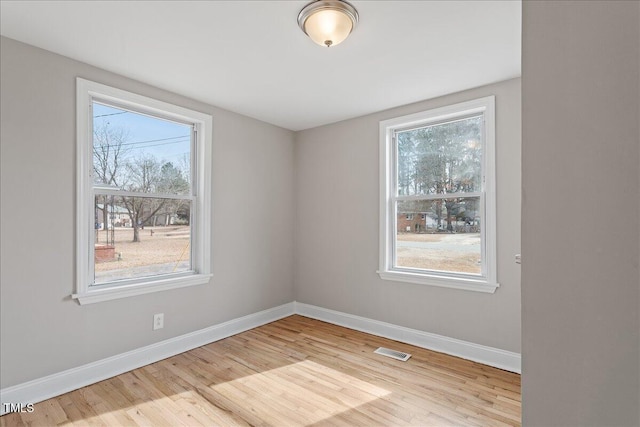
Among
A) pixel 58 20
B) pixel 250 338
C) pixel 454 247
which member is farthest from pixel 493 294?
pixel 58 20

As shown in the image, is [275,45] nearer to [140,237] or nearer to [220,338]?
[140,237]

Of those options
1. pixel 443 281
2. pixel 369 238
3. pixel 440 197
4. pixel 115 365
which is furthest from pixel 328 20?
pixel 115 365

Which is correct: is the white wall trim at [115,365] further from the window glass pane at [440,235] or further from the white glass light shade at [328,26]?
the white glass light shade at [328,26]

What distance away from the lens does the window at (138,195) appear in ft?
8.11

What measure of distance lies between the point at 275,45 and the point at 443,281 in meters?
2.48

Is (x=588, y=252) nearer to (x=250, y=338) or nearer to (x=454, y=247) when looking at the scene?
(x=454, y=247)

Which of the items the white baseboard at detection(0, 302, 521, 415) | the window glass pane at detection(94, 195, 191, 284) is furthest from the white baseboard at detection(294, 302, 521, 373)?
the window glass pane at detection(94, 195, 191, 284)

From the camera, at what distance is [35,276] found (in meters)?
2.20

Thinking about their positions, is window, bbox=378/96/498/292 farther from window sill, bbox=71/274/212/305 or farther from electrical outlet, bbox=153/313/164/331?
electrical outlet, bbox=153/313/164/331

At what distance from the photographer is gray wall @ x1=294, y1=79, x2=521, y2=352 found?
2697 mm

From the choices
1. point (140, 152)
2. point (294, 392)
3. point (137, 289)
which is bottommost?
point (294, 392)

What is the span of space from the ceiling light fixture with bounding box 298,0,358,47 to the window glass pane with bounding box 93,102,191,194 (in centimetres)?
182

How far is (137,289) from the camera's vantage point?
2.72 metres

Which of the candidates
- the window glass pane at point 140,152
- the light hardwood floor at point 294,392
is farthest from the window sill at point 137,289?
the window glass pane at point 140,152
